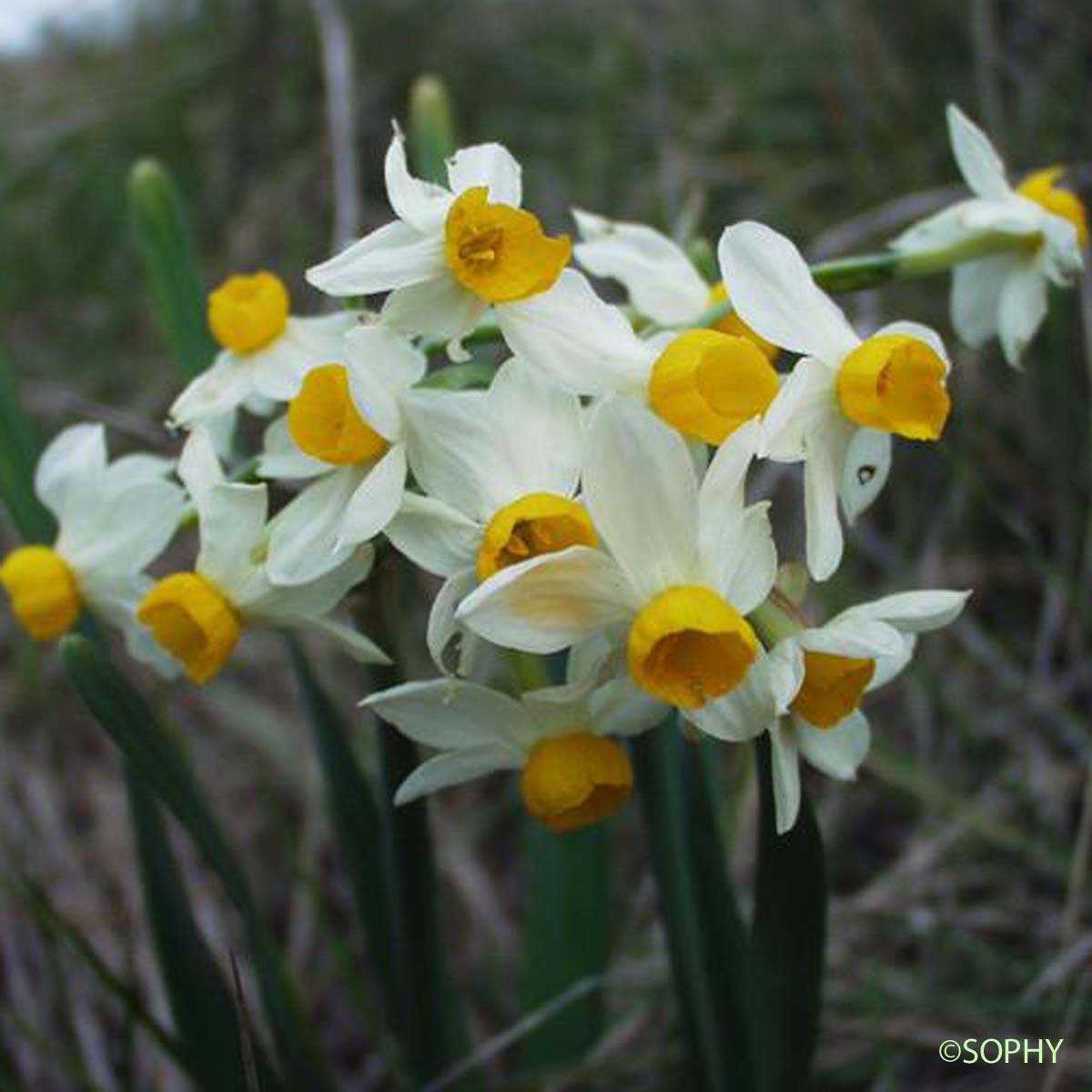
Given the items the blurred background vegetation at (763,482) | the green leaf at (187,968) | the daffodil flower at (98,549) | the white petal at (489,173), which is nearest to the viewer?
the white petal at (489,173)

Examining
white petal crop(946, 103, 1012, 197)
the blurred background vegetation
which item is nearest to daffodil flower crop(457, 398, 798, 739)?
white petal crop(946, 103, 1012, 197)

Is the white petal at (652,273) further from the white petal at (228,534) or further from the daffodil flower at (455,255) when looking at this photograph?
the white petal at (228,534)

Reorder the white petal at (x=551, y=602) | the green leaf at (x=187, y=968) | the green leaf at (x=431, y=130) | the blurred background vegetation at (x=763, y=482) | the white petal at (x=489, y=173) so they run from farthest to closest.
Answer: the blurred background vegetation at (x=763, y=482) < the green leaf at (x=431, y=130) < the green leaf at (x=187, y=968) < the white petal at (x=489, y=173) < the white petal at (x=551, y=602)

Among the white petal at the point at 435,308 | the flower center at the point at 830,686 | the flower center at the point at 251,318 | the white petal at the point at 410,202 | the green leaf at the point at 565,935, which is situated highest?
the white petal at the point at 410,202

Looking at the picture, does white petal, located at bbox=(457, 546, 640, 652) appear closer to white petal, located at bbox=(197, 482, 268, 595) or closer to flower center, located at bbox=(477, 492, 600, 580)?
flower center, located at bbox=(477, 492, 600, 580)

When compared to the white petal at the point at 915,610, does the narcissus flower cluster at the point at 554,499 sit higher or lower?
higher

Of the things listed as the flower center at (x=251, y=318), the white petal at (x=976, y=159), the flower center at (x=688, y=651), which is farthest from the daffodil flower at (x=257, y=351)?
the white petal at (x=976, y=159)

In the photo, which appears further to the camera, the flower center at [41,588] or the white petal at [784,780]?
the flower center at [41,588]
